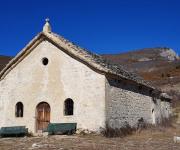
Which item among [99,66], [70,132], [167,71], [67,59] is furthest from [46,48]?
[167,71]

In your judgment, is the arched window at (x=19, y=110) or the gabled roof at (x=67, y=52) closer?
the gabled roof at (x=67, y=52)

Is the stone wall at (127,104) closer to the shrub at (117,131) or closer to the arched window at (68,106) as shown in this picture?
the shrub at (117,131)

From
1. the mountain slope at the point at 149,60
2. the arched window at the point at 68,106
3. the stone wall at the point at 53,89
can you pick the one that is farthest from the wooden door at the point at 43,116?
the mountain slope at the point at 149,60

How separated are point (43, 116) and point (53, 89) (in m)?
1.82

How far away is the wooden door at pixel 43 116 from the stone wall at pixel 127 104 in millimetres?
3999

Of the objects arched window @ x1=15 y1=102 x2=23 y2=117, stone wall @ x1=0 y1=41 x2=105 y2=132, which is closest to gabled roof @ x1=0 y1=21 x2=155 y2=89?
stone wall @ x1=0 y1=41 x2=105 y2=132

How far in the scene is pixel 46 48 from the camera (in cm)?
2555

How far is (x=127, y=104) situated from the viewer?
2652 cm

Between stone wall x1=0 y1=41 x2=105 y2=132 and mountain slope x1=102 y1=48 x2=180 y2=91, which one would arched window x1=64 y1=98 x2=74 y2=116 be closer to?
stone wall x1=0 y1=41 x2=105 y2=132

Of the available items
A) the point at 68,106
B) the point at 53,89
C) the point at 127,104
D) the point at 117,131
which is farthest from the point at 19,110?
the point at 127,104

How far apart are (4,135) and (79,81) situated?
226 inches

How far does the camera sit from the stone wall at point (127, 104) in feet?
79.0

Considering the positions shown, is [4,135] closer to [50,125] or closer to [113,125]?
[50,125]

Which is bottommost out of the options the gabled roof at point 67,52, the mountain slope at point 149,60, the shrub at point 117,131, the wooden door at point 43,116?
the shrub at point 117,131
